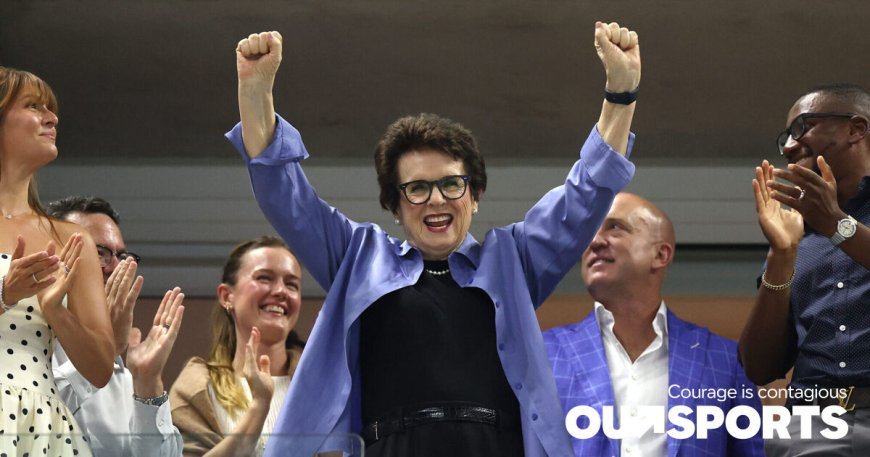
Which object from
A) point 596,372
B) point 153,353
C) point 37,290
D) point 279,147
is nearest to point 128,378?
point 153,353

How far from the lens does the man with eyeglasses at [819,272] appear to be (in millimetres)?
2920

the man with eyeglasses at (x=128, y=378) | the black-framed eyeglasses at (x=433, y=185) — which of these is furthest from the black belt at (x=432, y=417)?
the man with eyeglasses at (x=128, y=378)

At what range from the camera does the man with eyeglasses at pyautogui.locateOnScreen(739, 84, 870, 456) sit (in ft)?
9.58

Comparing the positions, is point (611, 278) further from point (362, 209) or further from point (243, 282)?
point (362, 209)

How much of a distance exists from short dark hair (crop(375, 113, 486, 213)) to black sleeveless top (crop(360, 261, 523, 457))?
25 cm

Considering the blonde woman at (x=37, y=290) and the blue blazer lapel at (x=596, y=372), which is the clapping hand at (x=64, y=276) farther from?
the blue blazer lapel at (x=596, y=372)

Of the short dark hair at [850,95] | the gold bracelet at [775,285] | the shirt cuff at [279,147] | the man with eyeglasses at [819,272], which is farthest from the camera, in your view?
the short dark hair at [850,95]

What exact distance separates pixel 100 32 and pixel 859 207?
3050mm

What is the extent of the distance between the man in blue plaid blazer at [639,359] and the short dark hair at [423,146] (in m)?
0.80

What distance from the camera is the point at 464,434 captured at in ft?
8.42

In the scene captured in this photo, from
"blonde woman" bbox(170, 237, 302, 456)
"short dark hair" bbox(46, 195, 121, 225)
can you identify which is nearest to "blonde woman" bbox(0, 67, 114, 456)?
"blonde woman" bbox(170, 237, 302, 456)

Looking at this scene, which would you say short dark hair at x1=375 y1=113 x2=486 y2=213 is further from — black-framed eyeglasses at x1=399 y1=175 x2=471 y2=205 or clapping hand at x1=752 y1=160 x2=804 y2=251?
clapping hand at x1=752 y1=160 x2=804 y2=251

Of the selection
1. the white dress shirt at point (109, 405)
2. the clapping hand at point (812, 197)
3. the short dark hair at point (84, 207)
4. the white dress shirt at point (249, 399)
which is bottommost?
the white dress shirt at point (249, 399)

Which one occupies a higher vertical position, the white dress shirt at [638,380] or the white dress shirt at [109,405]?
the white dress shirt at [109,405]
